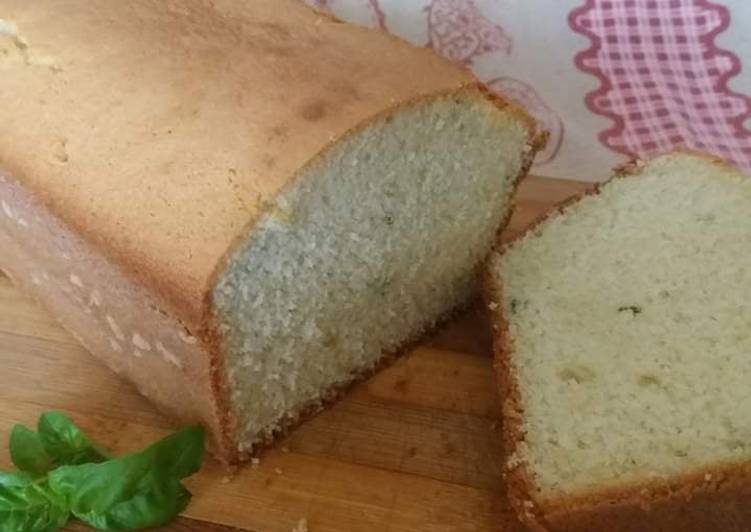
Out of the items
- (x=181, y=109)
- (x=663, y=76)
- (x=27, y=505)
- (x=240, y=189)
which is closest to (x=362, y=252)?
(x=240, y=189)

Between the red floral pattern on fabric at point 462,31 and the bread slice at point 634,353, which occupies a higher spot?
the red floral pattern on fabric at point 462,31

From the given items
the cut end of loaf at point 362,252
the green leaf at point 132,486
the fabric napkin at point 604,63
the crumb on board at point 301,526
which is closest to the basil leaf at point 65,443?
the green leaf at point 132,486

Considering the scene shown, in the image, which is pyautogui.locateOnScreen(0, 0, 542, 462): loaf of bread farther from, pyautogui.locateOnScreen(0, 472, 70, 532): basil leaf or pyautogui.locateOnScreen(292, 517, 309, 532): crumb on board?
pyautogui.locateOnScreen(0, 472, 70, 532): basil leaf

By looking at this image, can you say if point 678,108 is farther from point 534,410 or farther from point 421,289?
point 534,410

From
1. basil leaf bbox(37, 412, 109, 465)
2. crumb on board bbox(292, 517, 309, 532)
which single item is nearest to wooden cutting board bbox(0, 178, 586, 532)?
crumb on board bbox(292, 517, 309, 532)

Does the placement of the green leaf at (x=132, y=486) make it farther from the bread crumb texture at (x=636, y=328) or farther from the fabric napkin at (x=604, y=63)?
the fabric napkin at (x=604, y=63)

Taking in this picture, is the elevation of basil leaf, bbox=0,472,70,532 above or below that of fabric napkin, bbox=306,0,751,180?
below
